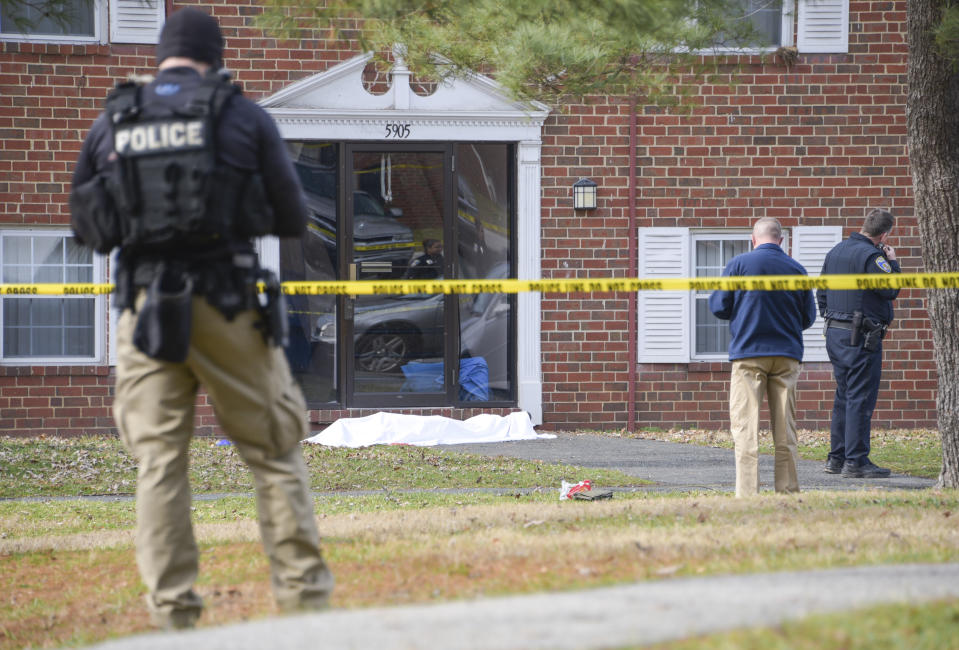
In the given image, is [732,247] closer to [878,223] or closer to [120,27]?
[878,223]

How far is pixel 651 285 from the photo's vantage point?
27.7ft

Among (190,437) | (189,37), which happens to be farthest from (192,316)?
(189,37)

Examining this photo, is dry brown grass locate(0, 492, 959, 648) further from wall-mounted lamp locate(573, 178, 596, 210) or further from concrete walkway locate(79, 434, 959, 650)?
wall-mounted lamp locate(573, 178, 596, 210)

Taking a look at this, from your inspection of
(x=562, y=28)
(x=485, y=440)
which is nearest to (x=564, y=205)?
(x=485, y=440)

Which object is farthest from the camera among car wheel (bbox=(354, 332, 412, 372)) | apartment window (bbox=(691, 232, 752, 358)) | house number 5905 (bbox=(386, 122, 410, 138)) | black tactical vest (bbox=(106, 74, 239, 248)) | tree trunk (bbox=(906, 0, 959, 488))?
apartment window (bbox=(691, 232, 752, 358))

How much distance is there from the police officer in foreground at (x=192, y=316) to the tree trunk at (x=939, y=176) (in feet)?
18.6

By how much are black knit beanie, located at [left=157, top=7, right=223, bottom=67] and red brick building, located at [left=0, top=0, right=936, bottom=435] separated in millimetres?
9417

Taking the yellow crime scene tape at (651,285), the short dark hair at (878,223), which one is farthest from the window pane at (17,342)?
the short dark hair at (878,223)

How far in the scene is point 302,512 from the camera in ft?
13.2

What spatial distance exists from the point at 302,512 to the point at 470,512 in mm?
3187

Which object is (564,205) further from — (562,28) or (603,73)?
(562,28)

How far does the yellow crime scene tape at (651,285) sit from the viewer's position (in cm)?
783

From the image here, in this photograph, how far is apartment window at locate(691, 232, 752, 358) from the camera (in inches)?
566

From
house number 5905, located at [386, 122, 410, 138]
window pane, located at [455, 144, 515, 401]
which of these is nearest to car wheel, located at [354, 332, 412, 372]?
window pane, located at [455, 144, 515, 401]
